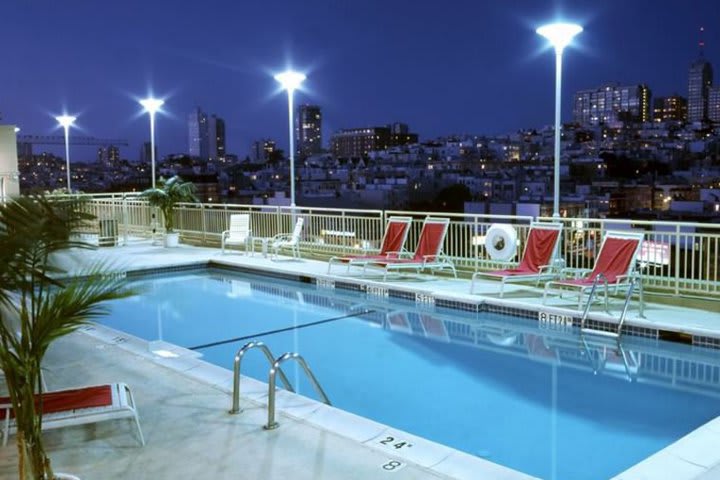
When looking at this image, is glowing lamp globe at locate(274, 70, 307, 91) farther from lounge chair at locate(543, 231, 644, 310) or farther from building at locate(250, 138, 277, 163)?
building at locate(250, 138, 277, 163)

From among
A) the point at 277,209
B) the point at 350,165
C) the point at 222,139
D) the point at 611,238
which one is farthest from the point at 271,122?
the point at 611,238

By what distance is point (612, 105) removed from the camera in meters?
51.0

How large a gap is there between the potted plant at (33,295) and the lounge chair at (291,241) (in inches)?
385

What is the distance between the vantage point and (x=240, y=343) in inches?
308

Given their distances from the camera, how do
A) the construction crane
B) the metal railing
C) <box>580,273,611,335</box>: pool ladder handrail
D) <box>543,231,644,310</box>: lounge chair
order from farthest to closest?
the construction crane, the metal railing, <box>543,231,644,310</box>: lounge chair, <box>580,273,611,335</box>: pool ladder handrail

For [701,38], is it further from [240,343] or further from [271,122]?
[240,343]

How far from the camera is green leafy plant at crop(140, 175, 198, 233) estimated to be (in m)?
15.2

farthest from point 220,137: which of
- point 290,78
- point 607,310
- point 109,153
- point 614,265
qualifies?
point 607,310

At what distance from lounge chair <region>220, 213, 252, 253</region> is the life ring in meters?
5.22

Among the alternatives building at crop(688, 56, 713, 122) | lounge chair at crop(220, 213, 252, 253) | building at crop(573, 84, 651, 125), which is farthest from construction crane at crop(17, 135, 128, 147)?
building at crop(688, 56, 713, 122)

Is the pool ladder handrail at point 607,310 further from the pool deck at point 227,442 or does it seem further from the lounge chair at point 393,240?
the lounge chair at point 393,240

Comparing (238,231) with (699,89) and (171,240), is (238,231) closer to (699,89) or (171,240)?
(171,240)

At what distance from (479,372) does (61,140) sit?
48.0 meters

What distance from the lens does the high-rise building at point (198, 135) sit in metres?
59.6
